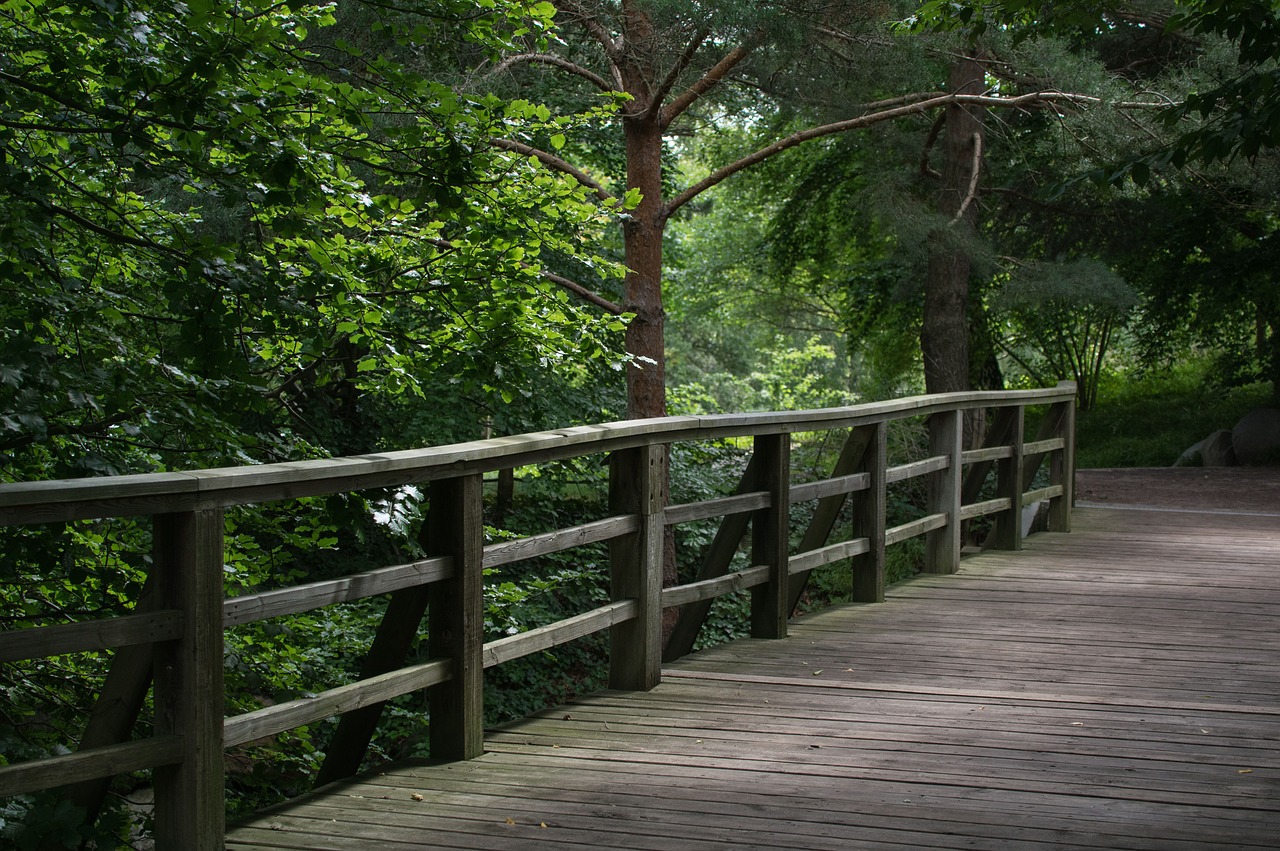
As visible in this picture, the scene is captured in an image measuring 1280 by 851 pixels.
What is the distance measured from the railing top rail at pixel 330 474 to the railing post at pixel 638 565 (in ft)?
0.41

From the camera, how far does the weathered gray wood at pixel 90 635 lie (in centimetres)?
265

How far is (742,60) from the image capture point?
10625mm

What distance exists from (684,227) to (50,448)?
1160 inches

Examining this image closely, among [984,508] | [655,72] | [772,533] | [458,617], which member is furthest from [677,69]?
[458,617]

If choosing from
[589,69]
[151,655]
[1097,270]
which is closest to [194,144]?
[151,655]

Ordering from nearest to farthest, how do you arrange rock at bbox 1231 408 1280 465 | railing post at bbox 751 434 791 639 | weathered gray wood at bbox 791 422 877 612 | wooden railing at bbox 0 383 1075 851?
wooden railing at bbox 0 383 1075 851 < railing post at bbox 751 434 791 639 < weathered gray wood at bbox 791 422 877 612 < rock at bbox 1231 408 1280 465

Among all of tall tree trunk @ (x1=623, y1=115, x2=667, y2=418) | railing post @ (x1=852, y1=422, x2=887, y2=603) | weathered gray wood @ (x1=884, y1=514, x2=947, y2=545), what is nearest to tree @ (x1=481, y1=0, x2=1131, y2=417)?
tall tree trunk @ (x1=623, y1=115, x2=667, y2=418)

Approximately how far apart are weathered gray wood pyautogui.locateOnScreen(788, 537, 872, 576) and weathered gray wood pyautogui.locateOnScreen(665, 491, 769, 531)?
1.30 ft

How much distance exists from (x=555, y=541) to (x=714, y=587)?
3.87 feet

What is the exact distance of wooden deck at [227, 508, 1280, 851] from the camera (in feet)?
11.0

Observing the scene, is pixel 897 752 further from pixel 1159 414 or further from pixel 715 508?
pixel 1159 414

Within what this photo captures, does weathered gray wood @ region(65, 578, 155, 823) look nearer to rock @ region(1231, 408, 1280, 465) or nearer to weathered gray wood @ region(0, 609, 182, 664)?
weathered gray wood @ region(0, 609, 182, 664)

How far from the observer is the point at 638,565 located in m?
4.90

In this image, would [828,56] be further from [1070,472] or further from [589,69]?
[1070,472]
